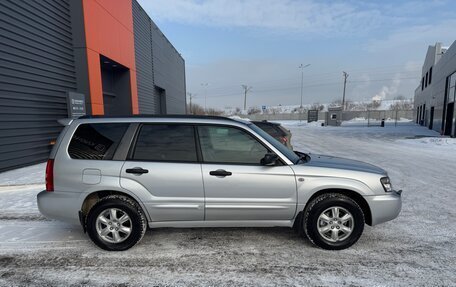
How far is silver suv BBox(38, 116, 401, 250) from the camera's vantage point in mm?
3420

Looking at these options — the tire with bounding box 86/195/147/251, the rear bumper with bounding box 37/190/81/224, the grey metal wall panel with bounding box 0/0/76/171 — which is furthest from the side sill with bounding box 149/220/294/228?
the grey metal wall panel with bounding box 0/0/76/171

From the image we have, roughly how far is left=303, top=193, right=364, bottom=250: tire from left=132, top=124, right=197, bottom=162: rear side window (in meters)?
1.69

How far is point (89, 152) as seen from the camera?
351 cm

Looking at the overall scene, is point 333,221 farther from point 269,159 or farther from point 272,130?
point 272,130

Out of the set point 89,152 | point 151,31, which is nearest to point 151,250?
point 89,152

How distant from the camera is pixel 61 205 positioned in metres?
3.47

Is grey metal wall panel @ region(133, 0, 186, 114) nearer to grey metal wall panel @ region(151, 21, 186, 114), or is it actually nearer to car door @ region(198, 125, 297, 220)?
grey metal wall panel @ region(151, 21, 186, 114)

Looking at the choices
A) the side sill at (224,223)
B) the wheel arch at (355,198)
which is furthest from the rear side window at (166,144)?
the wheel arch at (355,198)

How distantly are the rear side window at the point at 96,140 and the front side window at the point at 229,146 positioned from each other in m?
1.10

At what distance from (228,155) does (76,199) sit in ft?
6.64

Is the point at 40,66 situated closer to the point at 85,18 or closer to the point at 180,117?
the point at 85,18

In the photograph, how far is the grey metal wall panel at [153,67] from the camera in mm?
17703

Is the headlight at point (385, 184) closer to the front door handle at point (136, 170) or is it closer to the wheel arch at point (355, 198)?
the wheel arch at point (355, 198)

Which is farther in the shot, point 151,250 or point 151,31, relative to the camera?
point 151,31
